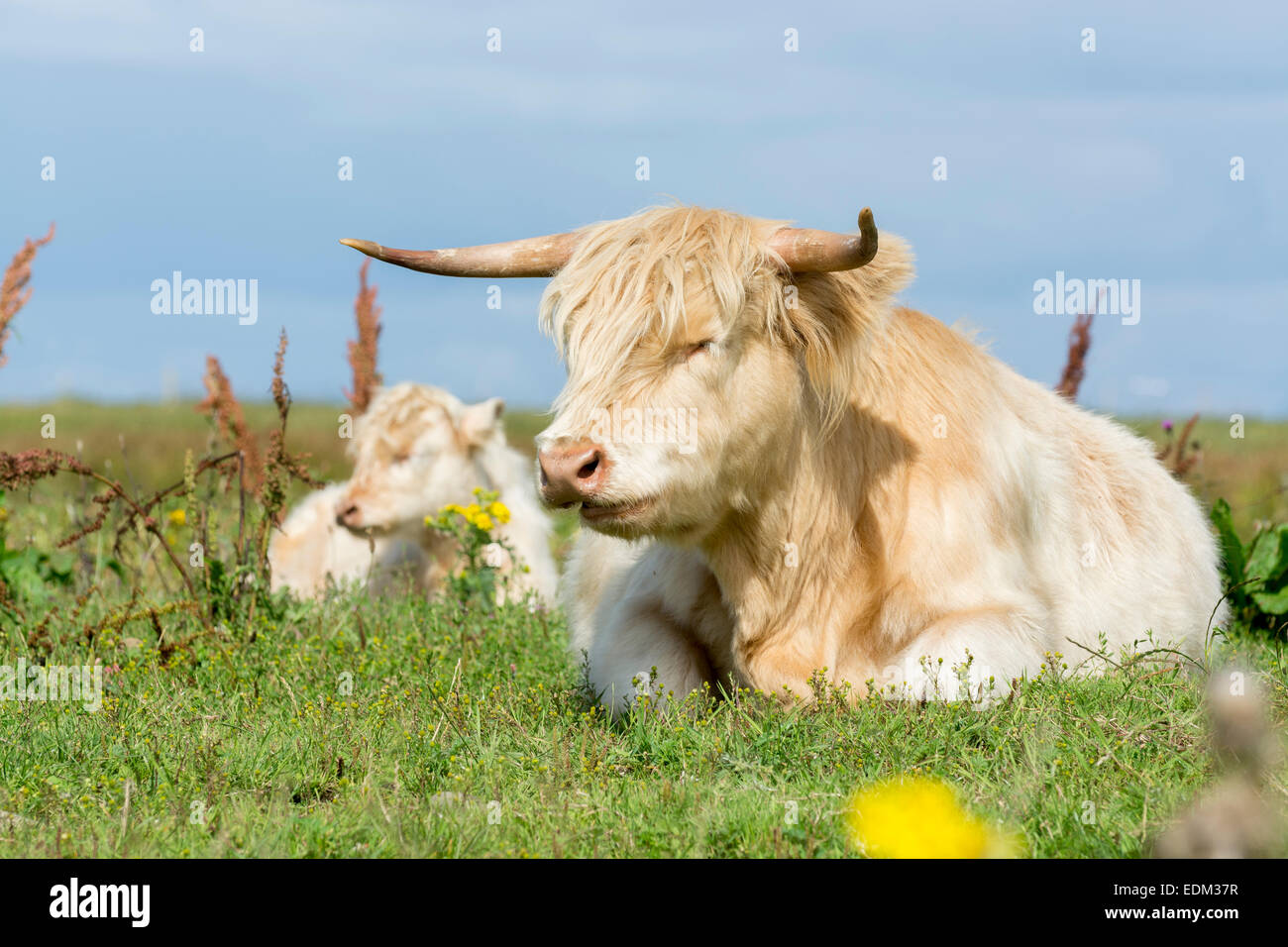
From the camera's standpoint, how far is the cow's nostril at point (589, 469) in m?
3.99

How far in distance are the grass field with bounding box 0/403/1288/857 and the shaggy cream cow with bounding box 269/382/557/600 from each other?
3.42m

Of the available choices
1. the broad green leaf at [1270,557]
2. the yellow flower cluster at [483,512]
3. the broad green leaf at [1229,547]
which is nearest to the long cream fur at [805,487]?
the broad green leaf at [1270,557]

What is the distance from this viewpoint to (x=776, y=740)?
400cm

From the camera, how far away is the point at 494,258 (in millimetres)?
5035

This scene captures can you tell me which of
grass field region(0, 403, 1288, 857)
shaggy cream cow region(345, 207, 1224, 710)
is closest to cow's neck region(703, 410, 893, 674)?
shaggy cream cow region(345, 207, 1224, 710)

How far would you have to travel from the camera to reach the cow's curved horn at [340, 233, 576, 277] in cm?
499

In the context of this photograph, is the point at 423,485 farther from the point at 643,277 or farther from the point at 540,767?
the point at 540,767

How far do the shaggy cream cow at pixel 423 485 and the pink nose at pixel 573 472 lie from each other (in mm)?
4990

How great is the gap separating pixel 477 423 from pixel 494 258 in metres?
4.86

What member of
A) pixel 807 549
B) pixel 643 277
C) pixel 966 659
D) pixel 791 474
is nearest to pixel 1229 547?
pixel 966 659

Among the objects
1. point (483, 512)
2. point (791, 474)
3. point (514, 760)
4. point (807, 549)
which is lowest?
point (514, 760)

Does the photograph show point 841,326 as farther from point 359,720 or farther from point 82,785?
point 82,785
